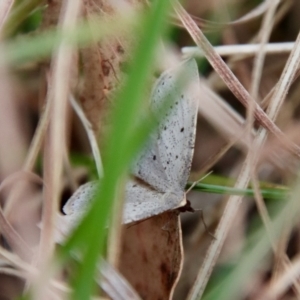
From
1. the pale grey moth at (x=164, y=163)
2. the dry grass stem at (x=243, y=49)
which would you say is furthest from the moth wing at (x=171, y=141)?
the dry grass stem at (x=243, y=49)

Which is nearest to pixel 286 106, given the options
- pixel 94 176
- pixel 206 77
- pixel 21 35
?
pixel 206 77

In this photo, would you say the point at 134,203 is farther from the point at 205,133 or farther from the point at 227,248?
the point at 205,133

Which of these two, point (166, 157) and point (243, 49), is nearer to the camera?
point (166, 157)

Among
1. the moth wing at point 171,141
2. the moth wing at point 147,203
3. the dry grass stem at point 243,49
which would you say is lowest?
the moth wing at point 147,203

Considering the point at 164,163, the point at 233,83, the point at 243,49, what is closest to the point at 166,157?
the point at 164,163

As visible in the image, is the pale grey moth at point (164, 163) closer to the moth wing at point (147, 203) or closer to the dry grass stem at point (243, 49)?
the moth wing at point (147, 203)

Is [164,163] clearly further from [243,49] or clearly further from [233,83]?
[243,49]

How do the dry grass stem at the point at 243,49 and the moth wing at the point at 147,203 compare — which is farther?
the dry grass stem at the point at 243,49

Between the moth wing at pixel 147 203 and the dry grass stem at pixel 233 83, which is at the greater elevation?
the dry grass stem at pixel 233 83

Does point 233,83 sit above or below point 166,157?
above
